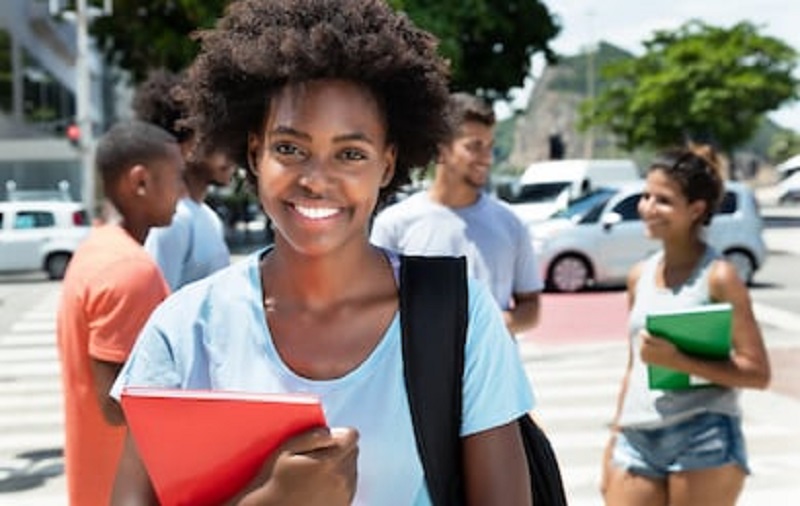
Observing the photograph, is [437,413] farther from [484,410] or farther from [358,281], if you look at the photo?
[358,281]

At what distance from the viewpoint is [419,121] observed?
78.0 inches

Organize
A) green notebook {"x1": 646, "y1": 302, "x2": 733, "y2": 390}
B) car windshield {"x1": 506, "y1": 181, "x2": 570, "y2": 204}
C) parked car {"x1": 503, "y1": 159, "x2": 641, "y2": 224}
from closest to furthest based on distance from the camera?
green notebook {"x1": 646, "y1": 302, "x2": 733, "y2": 390}, parked car {"x1": 503, "y1": 159, "x2": 641, "y2": 224}, car windshield {"x1": 506, "y1": 181, "x2": 570, "y2": 204}

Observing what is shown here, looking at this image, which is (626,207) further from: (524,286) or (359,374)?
(359,374)

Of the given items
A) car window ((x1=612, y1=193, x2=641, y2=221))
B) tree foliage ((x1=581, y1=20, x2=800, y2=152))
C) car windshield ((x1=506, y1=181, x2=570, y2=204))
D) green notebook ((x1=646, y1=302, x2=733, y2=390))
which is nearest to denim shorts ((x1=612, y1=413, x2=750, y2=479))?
green notebook ((x1=646, y1=302, x2=733, y2=390))

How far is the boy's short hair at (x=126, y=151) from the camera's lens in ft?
12.1

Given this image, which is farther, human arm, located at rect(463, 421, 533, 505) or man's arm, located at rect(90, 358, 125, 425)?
man's arm, located at rect(90, 358, 125, 425)

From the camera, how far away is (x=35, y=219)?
21.9m

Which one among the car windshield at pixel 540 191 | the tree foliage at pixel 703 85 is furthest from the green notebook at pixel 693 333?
the tree foliage at pixel 703 85

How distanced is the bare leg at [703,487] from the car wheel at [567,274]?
1389 centimetres

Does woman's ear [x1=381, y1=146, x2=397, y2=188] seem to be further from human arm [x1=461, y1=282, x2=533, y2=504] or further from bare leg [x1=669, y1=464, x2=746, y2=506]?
bare leg [x1=669, y1=464, x2=746, y2=506]

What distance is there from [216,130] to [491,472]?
0.69 meters

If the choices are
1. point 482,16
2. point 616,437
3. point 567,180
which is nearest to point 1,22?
point 482,16

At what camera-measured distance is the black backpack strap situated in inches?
69.9

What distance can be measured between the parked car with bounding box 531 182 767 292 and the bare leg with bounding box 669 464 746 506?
13.7 metres
